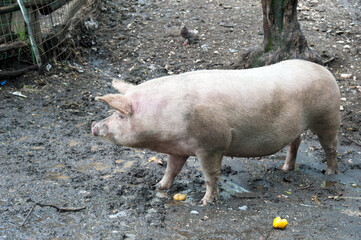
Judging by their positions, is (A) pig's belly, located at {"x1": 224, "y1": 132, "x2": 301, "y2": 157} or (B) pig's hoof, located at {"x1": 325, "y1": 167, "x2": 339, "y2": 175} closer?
(A) pig's belly, located at {"x1": 224, "y1": 132, "x2": 301, "y2": 157}

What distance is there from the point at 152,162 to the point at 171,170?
2.39ft

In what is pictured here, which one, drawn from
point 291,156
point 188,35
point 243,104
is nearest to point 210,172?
point 243,104

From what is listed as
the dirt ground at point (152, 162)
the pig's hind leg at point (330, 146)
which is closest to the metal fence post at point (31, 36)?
the dirt ground at point (152, 162)

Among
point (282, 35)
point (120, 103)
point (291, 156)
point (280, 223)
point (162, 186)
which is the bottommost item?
point (291, 156)

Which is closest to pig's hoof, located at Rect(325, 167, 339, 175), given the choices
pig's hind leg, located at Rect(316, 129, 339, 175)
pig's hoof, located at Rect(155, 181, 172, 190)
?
pig's hind leg, located at Rect(316, 129, 339, 175)

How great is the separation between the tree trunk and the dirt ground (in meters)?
0.96

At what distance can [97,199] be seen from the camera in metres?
4.39

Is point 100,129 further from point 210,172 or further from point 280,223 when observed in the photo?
point 280,223

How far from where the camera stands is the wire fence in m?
7.12

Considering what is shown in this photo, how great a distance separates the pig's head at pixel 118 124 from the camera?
4.05 metres

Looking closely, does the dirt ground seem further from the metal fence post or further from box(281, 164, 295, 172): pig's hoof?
the metal fence post

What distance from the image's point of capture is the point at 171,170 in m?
4.70

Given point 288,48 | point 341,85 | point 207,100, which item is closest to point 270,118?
point 207,100

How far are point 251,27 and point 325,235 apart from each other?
5.85m
